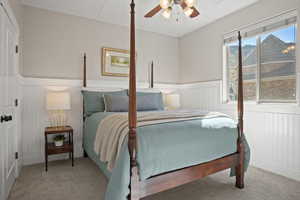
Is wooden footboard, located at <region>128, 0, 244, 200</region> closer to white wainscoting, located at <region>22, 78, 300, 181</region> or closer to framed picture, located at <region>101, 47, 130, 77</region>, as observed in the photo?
white wainscoting, located at <region>22, 78, 300, 181</region>

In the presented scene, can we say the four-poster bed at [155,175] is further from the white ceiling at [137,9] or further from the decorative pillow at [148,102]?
the white ceiling at [137,9]

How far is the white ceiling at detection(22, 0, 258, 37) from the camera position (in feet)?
9.42

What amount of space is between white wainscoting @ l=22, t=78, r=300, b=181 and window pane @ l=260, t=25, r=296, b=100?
25cm

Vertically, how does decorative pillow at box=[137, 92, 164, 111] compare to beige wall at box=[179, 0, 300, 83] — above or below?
below

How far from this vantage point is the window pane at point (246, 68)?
9.95 feet

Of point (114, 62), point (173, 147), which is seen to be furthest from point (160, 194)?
point (114, 62)

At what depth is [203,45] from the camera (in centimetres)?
388

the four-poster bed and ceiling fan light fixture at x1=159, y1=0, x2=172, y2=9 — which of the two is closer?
the four-poster bed

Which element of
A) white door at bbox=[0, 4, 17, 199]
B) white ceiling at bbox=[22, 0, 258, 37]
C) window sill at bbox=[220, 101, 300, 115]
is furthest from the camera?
white ceiling at bbox=[22, 0, 258, 37]

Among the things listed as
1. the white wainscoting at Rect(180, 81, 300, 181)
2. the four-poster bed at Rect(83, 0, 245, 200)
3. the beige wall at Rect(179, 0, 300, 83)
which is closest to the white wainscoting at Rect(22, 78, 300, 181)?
the white wainscoting at Rect(180, 81, 300, 181)

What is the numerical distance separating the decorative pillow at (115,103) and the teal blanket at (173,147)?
1.16 metres

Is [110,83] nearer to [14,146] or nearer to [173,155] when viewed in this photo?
[14,146]

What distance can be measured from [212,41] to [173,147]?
2840 mm

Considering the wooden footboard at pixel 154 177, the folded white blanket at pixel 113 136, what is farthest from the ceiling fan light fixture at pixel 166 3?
the folded white blanket at pixel 113 136
